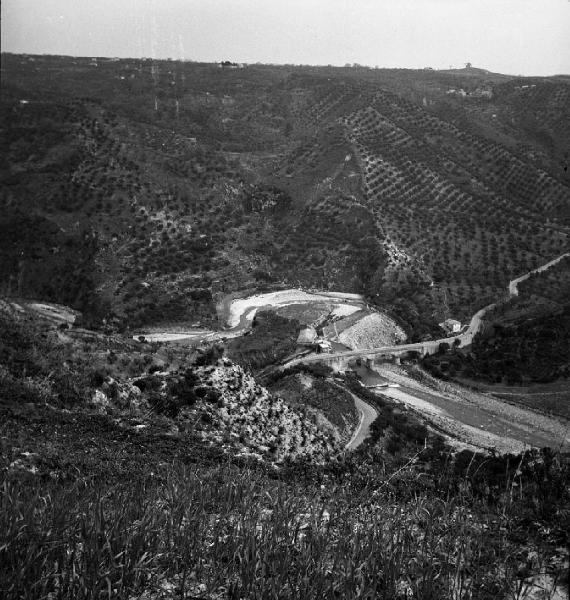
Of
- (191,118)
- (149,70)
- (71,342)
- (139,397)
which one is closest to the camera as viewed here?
(139,397)

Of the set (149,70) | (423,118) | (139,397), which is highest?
(149,70)

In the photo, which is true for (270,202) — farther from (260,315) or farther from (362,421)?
(362,421)

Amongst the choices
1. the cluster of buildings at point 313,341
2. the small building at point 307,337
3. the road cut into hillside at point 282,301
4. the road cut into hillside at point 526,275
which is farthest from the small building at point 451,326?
the small building at point 307,337

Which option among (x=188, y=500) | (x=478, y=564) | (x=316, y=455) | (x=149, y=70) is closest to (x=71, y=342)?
(x=316, y=455)

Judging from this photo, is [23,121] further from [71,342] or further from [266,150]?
[71,342]

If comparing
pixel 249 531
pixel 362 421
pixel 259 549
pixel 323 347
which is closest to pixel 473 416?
pixel 362 421

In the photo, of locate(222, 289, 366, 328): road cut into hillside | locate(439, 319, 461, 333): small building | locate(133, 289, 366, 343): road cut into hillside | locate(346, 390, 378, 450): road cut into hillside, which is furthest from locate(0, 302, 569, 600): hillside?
locate(222, 289, 366, 328): road cut into hillside
